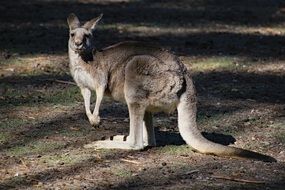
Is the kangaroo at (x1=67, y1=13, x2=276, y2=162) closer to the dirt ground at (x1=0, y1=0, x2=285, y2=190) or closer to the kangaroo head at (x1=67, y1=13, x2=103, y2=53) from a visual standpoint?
the kangaroo head at (x1=67, y1=13, x2=103, y2=53)

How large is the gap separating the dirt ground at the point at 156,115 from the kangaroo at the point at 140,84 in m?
0.13

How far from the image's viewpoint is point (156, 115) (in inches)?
279

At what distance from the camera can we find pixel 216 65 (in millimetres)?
9336

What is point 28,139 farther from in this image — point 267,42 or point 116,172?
point 267,42

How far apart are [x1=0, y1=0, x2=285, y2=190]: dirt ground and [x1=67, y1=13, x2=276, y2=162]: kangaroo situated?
0.41 feet

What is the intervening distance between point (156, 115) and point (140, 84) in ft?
4.74

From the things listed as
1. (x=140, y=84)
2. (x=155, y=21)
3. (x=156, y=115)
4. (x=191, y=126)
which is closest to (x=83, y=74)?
(x=140, y=84)

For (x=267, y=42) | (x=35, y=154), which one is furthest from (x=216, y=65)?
(x=35, y=154)

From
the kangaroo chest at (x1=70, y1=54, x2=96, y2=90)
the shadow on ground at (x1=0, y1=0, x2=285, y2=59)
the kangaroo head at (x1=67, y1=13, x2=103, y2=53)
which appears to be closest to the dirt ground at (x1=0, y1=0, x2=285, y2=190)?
the shadow on ground at (x1=0, y1=0, x2=285, y2=59)

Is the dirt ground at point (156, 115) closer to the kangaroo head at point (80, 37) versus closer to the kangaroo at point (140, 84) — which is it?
the kangaroo at point (140, 84)

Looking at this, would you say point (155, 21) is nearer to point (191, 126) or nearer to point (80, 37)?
point (80, 37)

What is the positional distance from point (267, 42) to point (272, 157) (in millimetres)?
5329

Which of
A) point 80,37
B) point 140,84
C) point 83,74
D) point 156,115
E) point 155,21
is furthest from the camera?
point 155,21

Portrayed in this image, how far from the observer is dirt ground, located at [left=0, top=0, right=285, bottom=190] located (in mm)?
5355
